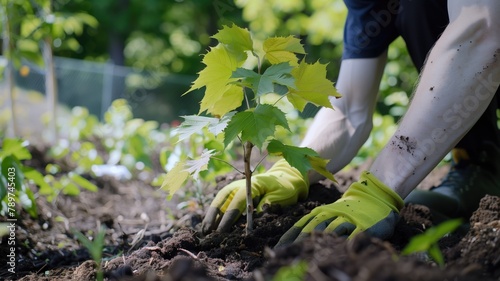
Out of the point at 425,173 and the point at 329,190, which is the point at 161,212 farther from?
the point at 425,173

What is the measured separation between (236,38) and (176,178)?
44 centimetres

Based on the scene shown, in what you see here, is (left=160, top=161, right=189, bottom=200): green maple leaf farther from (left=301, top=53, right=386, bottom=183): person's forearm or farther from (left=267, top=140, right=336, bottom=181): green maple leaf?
(left=301, top=53, right=386, bottom=183): person's forearm

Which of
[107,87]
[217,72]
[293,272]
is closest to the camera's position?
[293,272]

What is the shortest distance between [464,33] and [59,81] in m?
12.2

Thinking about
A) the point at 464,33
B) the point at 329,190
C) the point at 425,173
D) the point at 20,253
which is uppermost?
the point at 464,33

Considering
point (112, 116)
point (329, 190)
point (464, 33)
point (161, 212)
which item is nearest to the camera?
point (464, 33)

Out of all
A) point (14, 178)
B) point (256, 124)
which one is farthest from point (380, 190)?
point (14, 178)

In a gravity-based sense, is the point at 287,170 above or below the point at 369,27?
below

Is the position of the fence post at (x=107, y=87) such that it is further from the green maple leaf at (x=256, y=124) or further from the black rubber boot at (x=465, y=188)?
the green maple leaf at (x=256, y=124)

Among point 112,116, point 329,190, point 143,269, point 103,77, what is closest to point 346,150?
point 329,190

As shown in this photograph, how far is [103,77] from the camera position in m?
12.7

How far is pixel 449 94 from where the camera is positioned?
66.6 inches

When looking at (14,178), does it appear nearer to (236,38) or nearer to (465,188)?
(236,38)

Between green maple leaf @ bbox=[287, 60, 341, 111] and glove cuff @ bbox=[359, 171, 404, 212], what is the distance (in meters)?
0.27
